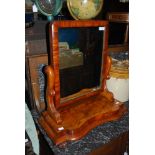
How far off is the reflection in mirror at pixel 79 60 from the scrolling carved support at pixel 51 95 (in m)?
0.06

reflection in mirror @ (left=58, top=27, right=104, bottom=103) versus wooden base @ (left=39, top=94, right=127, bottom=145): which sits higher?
reflection in mirror @ (left=58, top=27, right=104, bottom=103)

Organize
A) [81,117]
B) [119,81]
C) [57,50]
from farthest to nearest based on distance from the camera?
[119,81], [81,117], [57,50]

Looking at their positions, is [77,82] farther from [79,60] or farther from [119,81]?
[119,81]

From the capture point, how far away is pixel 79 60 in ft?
3.04

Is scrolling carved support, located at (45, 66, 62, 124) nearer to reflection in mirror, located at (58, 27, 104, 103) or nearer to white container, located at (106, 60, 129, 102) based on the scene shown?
reflection in mirror, located at (58, 27, 104, 103)

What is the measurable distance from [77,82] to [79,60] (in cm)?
11

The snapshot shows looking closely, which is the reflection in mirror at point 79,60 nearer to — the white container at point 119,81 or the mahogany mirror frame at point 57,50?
the mahogany mirror frame at point 57,50

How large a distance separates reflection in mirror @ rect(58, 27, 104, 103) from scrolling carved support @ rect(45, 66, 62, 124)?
6 cm

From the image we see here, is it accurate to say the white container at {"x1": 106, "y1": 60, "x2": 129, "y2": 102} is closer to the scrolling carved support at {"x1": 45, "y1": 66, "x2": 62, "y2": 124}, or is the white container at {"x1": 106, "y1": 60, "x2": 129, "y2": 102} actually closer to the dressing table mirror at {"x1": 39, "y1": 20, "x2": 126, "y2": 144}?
the dressing table mirror at {"x1": 39, "y1": 20, "x2": 126, "y2": 144}

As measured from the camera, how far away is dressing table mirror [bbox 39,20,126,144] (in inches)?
32.1

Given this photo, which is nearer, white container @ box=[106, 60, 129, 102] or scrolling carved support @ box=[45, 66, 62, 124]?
scrolling carved support @ box=[45, 66, 62, 124]

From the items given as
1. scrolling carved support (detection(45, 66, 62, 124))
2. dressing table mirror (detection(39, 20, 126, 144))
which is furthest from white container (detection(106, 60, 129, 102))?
scrolling carved support (detection(45, 66, 62, 124))

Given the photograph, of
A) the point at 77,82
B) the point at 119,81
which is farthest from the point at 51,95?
the point at 119,81
